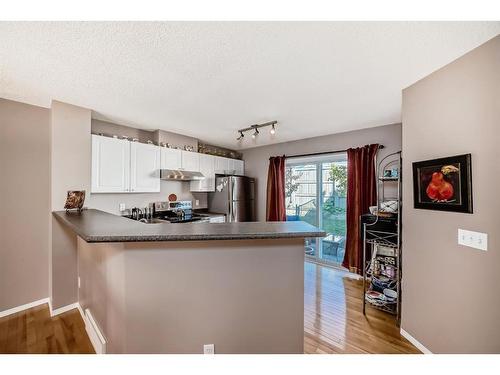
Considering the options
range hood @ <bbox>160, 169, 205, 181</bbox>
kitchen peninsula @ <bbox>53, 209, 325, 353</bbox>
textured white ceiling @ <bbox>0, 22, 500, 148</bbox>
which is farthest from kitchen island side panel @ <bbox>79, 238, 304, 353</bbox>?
range hood @ <bbox>160, 169, 205, 181</bbox>

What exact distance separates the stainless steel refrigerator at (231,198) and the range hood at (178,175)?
1.73 feet

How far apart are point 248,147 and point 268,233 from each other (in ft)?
13.3

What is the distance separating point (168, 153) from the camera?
371 cm

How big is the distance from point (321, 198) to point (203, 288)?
349 centimetres

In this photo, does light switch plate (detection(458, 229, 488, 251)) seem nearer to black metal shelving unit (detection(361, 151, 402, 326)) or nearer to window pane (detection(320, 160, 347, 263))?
black metal shelving unit (detection(361, 151, 402, 326))

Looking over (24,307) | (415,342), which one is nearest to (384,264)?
(415,342)

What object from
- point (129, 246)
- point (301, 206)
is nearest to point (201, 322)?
point (129, 246)

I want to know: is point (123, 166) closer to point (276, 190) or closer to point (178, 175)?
point (178, 175)

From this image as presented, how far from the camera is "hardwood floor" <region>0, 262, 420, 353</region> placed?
1931mm

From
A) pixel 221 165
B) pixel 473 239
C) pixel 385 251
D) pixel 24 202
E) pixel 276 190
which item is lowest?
pixel 385 251

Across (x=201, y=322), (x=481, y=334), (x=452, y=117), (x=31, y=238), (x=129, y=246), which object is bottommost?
(x=481, y=334)

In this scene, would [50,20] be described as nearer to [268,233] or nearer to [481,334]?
[268,233]

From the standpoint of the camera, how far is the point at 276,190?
4668mm
